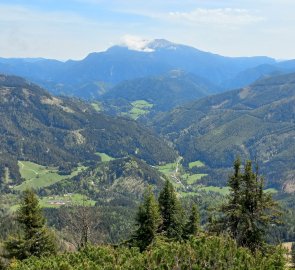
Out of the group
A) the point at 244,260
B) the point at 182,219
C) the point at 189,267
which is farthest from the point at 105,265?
the point at 182,219

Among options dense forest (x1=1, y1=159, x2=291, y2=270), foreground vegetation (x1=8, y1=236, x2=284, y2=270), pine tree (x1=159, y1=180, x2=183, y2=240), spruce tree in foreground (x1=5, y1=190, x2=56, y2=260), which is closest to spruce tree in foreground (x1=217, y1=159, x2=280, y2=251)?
dense forest (x1=1, y1=159, x2=291, y2=270)

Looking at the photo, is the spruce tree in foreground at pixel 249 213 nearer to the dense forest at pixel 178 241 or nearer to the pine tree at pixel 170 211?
the dense forest at pixel 178 241

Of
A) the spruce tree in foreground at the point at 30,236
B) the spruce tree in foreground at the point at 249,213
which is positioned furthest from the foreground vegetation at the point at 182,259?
the spruce tree in foreground at the point at 30,236

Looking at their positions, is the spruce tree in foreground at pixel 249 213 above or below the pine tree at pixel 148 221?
above

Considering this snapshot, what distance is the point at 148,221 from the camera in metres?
64.6

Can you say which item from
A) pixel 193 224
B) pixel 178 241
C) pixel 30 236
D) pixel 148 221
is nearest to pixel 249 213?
pixel 178 241

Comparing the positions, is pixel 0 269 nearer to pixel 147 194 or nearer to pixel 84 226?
pixel 84 226

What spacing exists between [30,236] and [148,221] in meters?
15.8

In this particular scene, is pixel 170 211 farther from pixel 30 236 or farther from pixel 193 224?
pixel 30 236

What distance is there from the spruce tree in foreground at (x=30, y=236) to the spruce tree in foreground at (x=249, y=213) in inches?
960

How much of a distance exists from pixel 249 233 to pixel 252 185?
17.0 feet

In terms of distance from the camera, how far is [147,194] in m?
65.9

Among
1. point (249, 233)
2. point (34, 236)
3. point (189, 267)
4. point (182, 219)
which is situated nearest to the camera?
point (189, 267)

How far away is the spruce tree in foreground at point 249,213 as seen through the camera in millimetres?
51188
